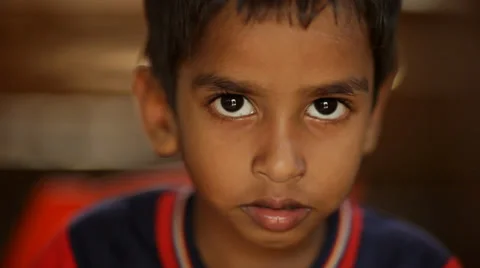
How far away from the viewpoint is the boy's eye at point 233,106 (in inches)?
23.6

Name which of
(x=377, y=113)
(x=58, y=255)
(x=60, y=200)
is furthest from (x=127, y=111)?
(x=377, y=113)

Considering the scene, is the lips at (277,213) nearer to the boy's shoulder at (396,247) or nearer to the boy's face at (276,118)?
the boy's face at (276,118)

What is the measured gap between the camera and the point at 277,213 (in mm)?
605

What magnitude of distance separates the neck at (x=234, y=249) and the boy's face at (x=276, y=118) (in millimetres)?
78

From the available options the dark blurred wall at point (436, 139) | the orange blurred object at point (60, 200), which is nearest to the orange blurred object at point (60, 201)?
the orange blurred object at point (60, 200)

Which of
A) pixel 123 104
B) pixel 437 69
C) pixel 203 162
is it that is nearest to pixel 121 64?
pixel 123 104

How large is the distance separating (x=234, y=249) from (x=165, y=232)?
0.07 m

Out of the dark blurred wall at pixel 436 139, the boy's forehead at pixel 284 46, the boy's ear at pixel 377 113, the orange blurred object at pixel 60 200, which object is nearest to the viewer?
the boy's forehead at pixel 284 46

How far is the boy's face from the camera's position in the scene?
1.88 feet

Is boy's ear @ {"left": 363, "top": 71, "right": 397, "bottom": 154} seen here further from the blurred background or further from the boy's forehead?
the blurred background

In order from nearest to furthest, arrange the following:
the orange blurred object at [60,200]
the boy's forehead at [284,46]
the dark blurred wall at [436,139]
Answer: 1. the boy's forehead at [284,46]
2. the orange blurred object at [60,200]
3. the dark blurred wall at [436,139]

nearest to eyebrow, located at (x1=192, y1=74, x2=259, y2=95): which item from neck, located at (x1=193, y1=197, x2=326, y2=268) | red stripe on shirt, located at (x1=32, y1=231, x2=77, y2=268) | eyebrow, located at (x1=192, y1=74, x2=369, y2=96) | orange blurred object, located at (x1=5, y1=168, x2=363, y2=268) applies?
eyebrow, located at (x1=192, y1=74, x2=369, y2=96)

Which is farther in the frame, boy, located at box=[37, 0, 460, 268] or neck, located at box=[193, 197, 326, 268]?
neck, located at box=[193, 197, 326, 268]

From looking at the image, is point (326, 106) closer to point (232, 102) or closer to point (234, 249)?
point (232, 102)
